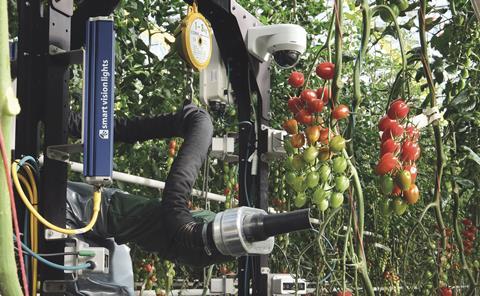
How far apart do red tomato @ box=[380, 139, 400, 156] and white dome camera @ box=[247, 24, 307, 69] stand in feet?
2.16

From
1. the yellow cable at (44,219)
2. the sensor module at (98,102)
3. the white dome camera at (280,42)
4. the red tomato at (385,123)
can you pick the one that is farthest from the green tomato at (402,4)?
the yellow cable at (44,219)

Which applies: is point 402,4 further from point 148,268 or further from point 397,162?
point 148,268

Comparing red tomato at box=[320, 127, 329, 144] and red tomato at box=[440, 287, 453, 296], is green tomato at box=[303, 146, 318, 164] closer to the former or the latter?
red tomato at box=[320, 127, 329, 144]

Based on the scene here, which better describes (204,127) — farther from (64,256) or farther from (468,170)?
(468,170)

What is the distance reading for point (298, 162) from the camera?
1.69 metres

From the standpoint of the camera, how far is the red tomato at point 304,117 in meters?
1.68

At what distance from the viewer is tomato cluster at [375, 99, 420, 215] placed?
5.12 feet

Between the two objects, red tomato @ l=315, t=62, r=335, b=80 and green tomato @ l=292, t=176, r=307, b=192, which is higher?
red tomato @ l=315, t=62, r=335, b=80

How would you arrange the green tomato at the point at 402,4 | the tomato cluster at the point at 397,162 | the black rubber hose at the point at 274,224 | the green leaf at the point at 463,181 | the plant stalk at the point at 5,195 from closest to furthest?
the plant stalk at the point at 5,195 < the black rubber hose at the point at 274,224 < the tomato cluster at the point at 397,162 < the green tomato at the point at 402,4 < the green leaf at the point at 463,181

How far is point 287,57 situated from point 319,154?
2.03ft

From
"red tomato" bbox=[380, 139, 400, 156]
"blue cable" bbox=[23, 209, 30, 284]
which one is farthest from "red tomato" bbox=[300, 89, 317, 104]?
"blue cable" bbox=[23, 209, 30, 284]

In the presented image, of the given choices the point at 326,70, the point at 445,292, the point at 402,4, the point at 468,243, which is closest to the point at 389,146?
the point at 326,70

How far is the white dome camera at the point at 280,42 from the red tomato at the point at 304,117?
1.70 ft

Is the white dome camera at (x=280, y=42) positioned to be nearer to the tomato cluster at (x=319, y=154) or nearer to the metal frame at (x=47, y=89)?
the tomato cluster at (x=319, y=154)
